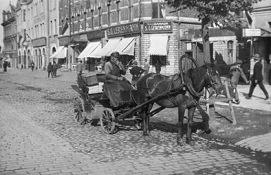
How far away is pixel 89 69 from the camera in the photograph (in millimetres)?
37031

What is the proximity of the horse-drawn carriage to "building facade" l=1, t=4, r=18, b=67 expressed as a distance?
69.9 metres

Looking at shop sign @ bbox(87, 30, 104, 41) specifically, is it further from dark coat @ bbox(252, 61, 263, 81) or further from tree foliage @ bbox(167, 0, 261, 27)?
dark coat @ bbox(252, 61, 263, 81)

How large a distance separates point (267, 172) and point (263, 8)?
1708 centimetres

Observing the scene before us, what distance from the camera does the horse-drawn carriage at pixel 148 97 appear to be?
23.1 ft

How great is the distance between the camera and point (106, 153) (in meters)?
6.55

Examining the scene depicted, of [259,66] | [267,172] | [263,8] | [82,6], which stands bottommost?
[267,172]

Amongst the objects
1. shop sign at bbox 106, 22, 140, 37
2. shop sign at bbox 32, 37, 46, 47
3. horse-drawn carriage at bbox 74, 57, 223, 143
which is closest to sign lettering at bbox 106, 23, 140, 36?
shop sign at bbox 106, 22, 140, 37

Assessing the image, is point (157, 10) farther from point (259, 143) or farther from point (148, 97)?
point (259, 143)

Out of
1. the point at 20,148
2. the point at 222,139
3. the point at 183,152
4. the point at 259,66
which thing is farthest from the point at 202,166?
the point at 259,66

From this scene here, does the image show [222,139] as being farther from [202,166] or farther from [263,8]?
[263,8]

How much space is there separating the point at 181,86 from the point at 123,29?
23.1 m

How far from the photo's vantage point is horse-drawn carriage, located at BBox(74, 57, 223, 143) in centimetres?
705

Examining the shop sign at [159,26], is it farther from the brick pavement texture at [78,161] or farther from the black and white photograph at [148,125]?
the brick pavement texture at [78,161]

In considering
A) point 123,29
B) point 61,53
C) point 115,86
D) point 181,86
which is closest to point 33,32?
point 61,53
